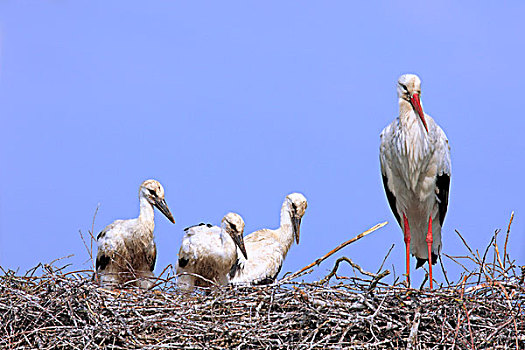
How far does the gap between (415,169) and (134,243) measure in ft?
7.64

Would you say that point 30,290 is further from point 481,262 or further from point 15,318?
point 481,262

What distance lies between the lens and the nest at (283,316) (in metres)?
4.67

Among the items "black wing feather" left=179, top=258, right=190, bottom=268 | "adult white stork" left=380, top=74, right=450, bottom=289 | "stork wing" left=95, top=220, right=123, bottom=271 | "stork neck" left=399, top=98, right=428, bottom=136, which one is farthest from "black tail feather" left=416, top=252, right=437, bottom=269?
"stork wing" left=95, top=220, right=123, bottom=271

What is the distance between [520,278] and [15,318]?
2.83m

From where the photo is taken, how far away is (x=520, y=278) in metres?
4.85

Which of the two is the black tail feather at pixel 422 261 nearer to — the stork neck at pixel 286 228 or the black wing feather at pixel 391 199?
the black wing feather at pixel 391 199

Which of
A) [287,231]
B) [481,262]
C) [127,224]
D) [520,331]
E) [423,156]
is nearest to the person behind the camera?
[520,331]

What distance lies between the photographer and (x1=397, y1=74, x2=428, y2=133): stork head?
5.83 metres

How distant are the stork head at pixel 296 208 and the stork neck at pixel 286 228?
0.09 ft

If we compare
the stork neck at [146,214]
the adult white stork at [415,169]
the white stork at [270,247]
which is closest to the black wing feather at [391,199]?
the adult white stork at [415,169]

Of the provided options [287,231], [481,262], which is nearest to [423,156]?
[481,262]

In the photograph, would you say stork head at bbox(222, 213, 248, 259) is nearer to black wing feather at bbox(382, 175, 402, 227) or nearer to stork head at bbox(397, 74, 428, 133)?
black wing feather at bbox(382, 175, 402, 227)

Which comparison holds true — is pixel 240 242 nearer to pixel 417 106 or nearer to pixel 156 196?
pixel 156 196

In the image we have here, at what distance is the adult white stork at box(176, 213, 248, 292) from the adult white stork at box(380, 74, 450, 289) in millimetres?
1282
